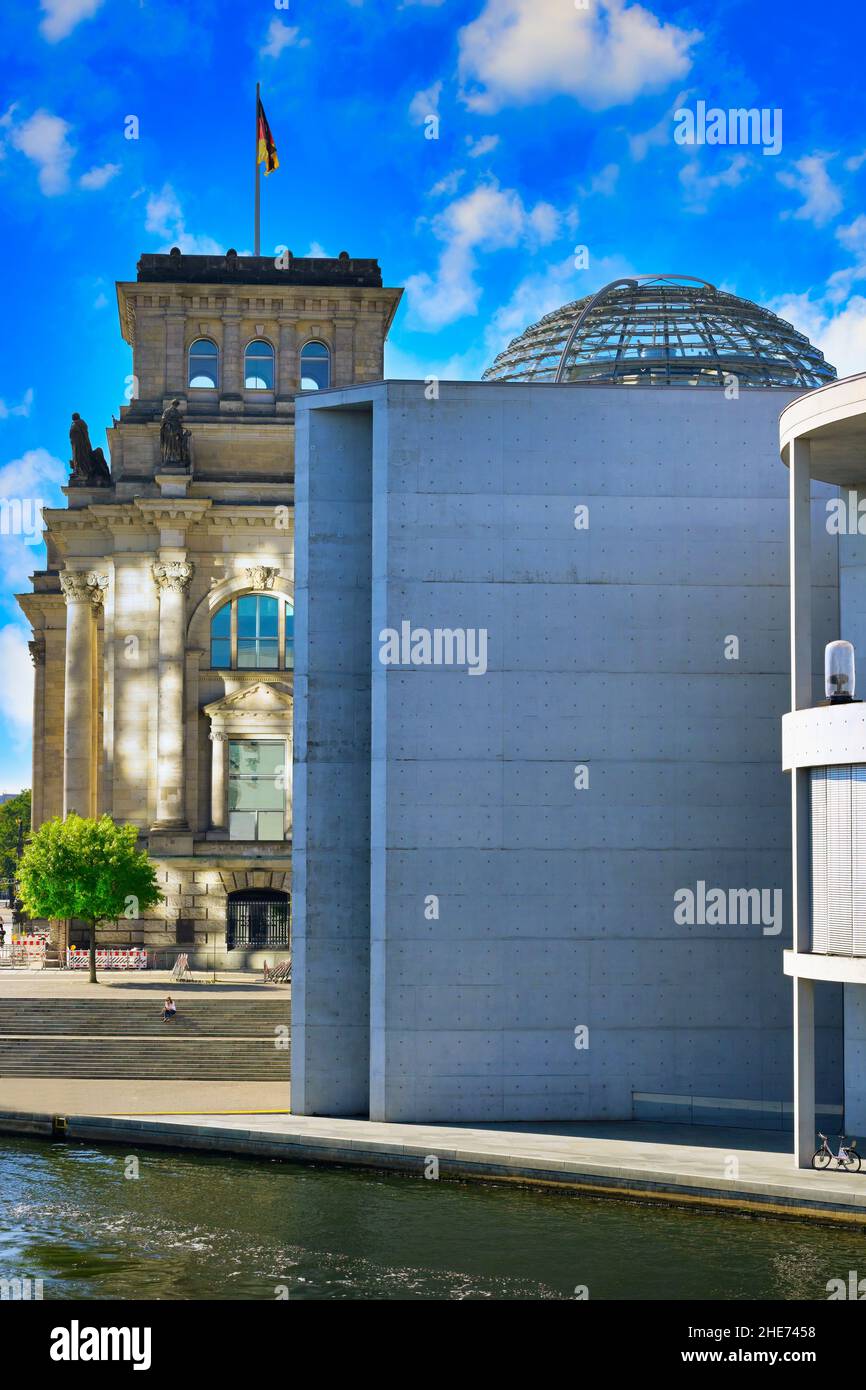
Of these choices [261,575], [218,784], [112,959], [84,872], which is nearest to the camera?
[84,872]

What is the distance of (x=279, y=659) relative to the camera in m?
76.4

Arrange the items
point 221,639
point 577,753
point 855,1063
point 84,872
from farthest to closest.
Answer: point 221,639, point 84,872, point 577,753, point 855,1063

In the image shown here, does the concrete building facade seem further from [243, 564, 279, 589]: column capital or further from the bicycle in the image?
[243, 564, 279, 589]: column capital

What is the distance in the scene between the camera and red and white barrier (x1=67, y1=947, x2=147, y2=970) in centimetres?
7125

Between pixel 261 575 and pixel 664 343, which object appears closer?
pixel 664 343

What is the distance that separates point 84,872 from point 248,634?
14.8m

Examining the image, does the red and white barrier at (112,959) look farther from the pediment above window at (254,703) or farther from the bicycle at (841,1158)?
the bicycle at (841,1158)

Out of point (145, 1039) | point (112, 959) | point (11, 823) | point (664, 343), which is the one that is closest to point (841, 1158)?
point (145, 1039)

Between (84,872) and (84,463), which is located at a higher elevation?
(84,463)

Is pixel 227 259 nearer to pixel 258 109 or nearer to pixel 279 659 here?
pixel 258 109

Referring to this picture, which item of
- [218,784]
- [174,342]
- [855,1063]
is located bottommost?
[855,1063]

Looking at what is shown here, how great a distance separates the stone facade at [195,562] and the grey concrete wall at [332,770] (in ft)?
99.6

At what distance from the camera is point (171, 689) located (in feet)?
247

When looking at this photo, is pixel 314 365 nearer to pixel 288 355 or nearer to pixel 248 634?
pixel 288 355
